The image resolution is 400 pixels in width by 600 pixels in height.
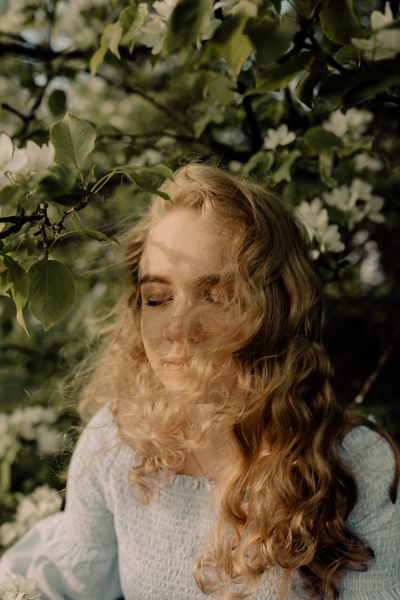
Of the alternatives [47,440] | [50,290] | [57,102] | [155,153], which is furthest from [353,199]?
[47,440]

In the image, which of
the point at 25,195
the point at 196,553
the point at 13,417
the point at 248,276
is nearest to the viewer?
the point at 25,195

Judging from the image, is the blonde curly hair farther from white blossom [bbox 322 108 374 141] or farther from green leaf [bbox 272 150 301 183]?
white blossom [bbox 322 108 374 141]

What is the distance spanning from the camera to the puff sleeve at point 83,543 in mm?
1266

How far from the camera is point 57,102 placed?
4.64ft

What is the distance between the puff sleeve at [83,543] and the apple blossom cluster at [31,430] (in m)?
0.40

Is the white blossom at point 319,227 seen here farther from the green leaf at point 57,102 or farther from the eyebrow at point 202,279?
the green leaf at point 57,102

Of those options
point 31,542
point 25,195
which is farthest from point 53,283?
point 31,542

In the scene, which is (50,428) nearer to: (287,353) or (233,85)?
(287,353)

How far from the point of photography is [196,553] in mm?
1159

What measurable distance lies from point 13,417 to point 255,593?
2.99 feet

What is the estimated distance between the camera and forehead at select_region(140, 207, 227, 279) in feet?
3.25

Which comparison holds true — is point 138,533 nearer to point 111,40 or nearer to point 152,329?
point 152,329

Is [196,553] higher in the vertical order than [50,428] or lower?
higher

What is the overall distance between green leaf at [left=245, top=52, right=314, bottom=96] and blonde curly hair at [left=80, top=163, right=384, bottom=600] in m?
0.31
